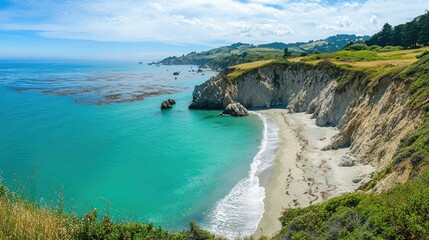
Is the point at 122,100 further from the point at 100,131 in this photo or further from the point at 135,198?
the point at 135,198

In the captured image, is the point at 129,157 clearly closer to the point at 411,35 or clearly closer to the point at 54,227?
the point at 54,227

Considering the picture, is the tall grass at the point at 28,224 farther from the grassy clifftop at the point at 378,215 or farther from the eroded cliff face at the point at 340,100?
the eroded cliff face at the point at 340,100

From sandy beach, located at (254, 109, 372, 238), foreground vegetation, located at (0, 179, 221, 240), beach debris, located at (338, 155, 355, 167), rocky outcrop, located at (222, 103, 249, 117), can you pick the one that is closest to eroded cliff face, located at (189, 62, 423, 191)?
beach debris, located at (338, 155, 355, 167)

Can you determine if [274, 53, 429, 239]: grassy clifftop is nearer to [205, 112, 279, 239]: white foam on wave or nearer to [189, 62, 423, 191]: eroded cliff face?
[189, 62, 423, 191]: eroded cliff face

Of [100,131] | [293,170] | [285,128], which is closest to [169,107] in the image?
[100,131]

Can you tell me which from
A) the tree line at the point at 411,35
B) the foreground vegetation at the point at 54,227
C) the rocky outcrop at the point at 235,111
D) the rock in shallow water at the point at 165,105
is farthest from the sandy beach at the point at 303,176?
the tree line at the point at 411,35
